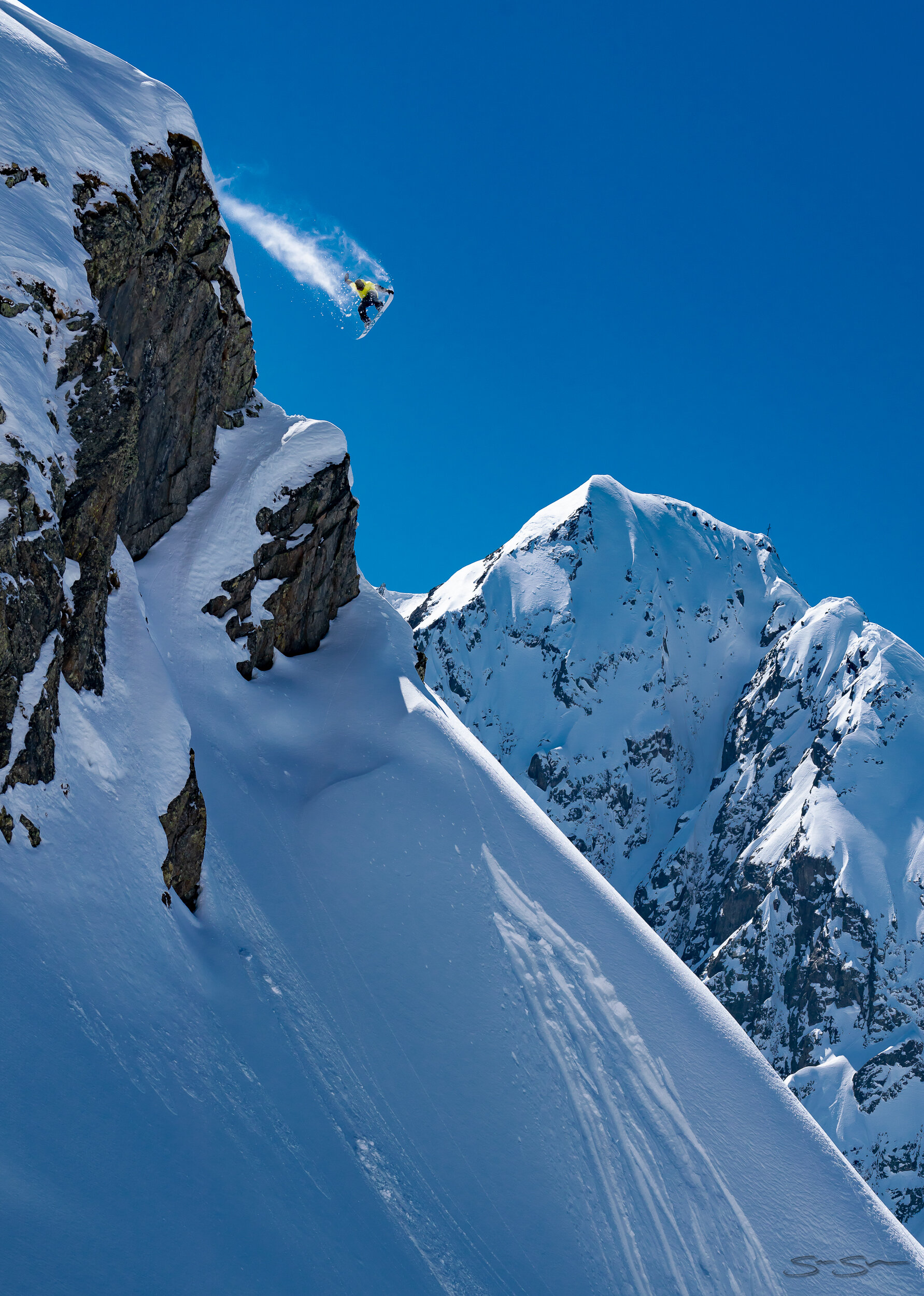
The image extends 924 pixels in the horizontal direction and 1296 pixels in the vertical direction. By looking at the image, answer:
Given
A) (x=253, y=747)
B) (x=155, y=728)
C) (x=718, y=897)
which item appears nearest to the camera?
(x=155, y=728)

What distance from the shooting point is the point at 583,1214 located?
1684cm

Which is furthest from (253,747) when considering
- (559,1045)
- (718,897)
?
(718,897)

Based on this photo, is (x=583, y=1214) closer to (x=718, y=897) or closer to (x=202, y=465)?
(x=202, y=465)

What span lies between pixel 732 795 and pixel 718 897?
20214 millimetres

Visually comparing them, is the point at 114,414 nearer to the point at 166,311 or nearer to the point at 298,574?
the point at 166,311

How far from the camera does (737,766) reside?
175 metres

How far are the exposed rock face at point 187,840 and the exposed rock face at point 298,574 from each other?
587 cm

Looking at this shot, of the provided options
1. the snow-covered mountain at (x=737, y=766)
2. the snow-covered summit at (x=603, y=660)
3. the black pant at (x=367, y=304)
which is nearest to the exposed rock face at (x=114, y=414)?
the black pant at (x=367, y=304)

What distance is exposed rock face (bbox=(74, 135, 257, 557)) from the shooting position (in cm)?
1809

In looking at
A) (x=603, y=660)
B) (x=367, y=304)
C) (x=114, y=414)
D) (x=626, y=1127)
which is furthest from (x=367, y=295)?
(x=603, y=660)

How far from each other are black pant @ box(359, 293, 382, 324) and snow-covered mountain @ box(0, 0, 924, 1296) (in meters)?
2.93

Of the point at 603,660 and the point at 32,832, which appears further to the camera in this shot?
the point at 603,660
